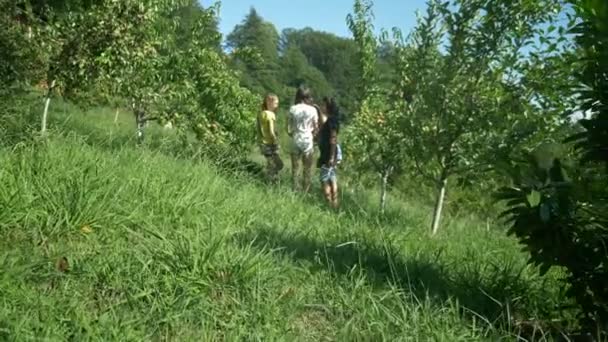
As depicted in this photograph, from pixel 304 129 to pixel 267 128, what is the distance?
72cm

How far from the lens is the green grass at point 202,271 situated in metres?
3.27

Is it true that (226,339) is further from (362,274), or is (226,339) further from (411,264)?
(411,264)

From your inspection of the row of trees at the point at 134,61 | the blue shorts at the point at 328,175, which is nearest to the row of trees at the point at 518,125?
the blue shorts at the point at 328,175

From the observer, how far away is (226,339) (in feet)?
10.4

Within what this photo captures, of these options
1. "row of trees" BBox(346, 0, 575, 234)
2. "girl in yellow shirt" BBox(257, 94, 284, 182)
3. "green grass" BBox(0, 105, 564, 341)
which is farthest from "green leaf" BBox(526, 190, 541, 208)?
"girl in yellow shirt" BBox(257, 94, 284, 182)

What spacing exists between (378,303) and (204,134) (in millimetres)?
5795

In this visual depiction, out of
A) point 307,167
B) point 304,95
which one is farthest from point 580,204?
point 304,95

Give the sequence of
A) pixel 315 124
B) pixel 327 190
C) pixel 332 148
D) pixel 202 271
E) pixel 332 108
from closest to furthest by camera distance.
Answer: pixel 202 271
pixel 327 190
pixel 332 148
pixel 332 108
pixel 315 124

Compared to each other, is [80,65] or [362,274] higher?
[80,65]

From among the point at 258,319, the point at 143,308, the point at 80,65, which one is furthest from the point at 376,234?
the point at 80,65

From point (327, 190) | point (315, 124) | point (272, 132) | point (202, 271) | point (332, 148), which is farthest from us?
point (272, 132)

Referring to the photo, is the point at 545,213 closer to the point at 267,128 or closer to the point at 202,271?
the point at 202,271

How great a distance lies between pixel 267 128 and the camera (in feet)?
30.6

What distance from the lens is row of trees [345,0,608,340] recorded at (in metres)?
3.43
